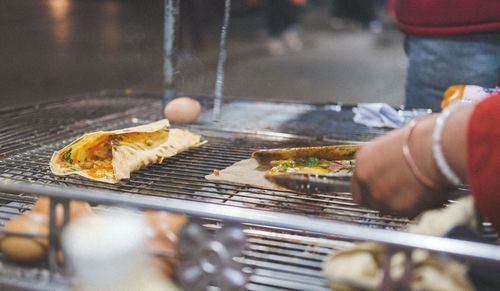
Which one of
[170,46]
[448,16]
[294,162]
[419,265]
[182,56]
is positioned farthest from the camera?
[182,56]

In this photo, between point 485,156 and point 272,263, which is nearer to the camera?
point 485,156

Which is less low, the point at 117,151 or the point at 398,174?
the point at 398,174

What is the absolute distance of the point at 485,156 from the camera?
1.11 m

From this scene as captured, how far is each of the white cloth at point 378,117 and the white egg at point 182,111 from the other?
94 cm

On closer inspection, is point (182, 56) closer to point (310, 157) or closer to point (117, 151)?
point (117, 151)

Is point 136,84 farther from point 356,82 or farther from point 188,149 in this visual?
point 188,149

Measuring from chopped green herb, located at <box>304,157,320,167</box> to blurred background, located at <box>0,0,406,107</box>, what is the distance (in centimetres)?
170

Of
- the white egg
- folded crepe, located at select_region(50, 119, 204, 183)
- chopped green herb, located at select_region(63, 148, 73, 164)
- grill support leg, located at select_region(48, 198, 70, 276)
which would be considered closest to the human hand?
grill support leg, located at select_region(48, 198, 70, 276)

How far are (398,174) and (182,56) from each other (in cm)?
280

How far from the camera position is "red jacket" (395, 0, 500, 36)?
2.82 m

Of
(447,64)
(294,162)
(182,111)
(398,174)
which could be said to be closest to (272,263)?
(398,174)

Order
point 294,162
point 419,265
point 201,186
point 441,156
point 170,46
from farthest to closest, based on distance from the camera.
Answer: point 170,46 → point 294,162 → point 201,186 → point 441,156 → point 419,265

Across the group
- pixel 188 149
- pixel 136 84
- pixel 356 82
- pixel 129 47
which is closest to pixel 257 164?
pixel 188 149

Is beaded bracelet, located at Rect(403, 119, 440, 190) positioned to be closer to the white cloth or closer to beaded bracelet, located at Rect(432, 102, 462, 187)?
beaded bracelet, located at Rect(432, 102, 462, 187)
